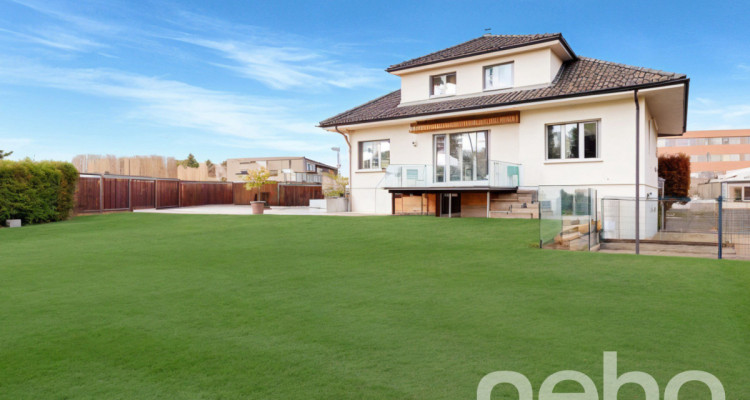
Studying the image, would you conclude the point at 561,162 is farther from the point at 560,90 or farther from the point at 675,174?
the point at 675,174

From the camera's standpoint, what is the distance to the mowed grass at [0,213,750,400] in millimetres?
3102

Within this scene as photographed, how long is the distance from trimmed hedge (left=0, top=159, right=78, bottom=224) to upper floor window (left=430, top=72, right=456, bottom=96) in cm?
1575

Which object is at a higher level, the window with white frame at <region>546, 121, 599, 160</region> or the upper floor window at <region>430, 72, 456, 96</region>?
the upper floor window at <region>430, 72, 456, 96</region>

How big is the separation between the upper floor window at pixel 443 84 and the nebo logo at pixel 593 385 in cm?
1690

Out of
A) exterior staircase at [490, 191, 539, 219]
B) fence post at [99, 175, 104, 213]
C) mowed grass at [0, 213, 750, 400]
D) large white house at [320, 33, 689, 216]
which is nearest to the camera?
mowed grass at [0, 213, 750, 400]

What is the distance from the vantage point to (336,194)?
21406 millimetres

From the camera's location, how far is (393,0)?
21500 mm

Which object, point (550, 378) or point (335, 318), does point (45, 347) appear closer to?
point (335, 318)

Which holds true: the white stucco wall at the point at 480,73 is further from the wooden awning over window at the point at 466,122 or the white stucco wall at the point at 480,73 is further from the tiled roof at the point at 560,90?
the wooden awning over window at the point at 466,122

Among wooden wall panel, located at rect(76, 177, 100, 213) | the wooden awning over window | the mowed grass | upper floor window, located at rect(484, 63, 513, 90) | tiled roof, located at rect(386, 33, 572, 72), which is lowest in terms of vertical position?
the mowed grass

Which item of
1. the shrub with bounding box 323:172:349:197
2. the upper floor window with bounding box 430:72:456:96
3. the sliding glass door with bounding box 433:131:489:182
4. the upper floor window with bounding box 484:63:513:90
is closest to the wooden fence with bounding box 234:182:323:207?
the shrub with bounding box 323:172:349:197

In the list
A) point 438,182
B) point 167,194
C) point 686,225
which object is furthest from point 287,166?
point 686,225

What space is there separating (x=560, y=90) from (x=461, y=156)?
4.44m

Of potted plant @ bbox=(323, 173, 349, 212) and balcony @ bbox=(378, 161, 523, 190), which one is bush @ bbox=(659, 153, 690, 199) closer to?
balcony @ bbox=(378, 161, 523, 190)
